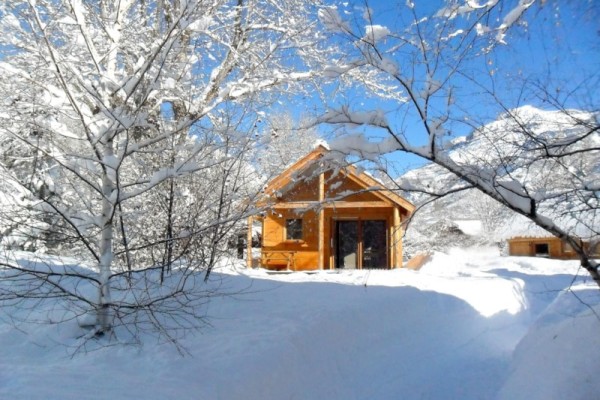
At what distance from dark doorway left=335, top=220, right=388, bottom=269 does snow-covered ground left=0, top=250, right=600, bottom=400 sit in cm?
826

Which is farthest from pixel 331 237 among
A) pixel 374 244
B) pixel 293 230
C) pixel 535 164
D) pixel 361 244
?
pixel 535 164

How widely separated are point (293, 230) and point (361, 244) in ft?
8.42

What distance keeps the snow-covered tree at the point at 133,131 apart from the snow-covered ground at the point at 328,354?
48 cm

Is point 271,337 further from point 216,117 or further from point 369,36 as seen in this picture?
point 216,117

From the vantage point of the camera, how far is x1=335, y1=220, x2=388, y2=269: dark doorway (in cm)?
1681

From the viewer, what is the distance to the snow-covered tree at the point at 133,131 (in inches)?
163

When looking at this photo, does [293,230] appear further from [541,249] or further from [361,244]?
[541,249]

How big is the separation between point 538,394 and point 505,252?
40.3 m

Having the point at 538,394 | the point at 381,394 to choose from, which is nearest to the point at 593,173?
the point at 538,394

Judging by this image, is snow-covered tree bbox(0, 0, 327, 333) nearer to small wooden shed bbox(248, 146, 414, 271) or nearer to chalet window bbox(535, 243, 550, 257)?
small wooden shed bbox(248, 146, 414, 271)

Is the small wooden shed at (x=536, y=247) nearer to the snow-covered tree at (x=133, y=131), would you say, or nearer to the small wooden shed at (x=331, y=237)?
the small wooden shed at (x=331, y=237)

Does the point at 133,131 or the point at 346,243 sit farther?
the point at 346,243

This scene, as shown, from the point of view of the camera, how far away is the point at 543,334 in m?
5.28

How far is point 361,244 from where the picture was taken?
17.0m
